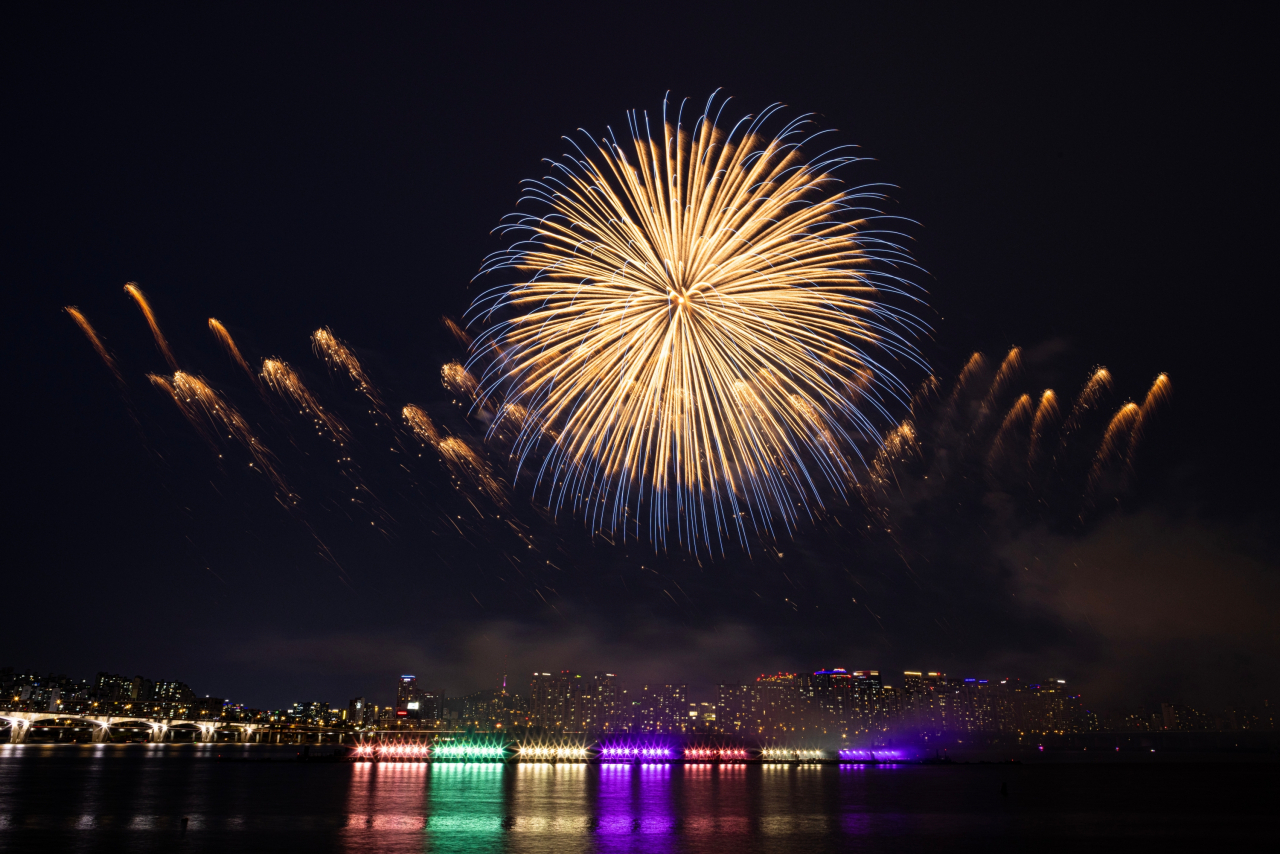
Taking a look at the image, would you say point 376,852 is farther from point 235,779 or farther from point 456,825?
point 235,779

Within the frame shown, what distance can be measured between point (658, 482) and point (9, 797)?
52577 mm

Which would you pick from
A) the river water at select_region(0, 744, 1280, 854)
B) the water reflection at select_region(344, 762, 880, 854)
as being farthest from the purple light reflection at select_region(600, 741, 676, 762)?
the water reflection at select_region(344, 762, 880, 854)

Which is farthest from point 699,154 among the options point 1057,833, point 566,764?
point 566,764

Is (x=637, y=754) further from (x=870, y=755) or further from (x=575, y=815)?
(x=575, y=815)

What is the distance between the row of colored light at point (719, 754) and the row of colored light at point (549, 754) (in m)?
22.4

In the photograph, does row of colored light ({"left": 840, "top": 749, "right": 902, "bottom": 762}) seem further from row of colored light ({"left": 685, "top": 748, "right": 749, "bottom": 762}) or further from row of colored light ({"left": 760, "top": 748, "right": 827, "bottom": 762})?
row of colored light ({"left": 685, "top": 748, "right": 749, "bottom": 762})

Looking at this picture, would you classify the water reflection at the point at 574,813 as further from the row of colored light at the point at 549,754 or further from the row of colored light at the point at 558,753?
the row of colored light at the point at 549,754

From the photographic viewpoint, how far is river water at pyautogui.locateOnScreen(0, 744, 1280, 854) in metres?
38.1

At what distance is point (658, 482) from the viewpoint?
33.9 m

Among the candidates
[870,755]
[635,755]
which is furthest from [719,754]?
[870,755]

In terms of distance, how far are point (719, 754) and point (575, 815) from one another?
10928 centimetres

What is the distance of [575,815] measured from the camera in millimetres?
48156

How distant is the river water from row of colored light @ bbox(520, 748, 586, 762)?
45280 millimetres

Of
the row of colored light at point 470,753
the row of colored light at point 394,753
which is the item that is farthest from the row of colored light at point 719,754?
the row of colored light at point 394,753
